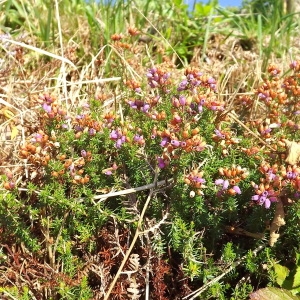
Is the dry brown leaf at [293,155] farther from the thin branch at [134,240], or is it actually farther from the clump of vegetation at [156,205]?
the thin branch at [134,240]

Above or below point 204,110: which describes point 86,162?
below

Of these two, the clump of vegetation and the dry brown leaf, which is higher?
the dry brown leaf

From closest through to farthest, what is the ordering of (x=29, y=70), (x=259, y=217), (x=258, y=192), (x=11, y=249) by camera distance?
(x=258, y=192), (x=259, y=217), (x=11, y=249), (x=29, y=70)

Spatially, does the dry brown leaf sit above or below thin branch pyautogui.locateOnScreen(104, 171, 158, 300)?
above

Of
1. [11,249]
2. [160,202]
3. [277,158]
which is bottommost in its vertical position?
[11,249]

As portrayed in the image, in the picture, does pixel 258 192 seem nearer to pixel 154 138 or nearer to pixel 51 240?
pixel 154 138

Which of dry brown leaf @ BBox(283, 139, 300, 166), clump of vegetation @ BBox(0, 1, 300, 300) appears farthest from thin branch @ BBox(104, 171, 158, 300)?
dry brown leaf @ BBox(283, 139, 300, 166)

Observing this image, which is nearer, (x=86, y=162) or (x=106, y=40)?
(x=86, y=162)

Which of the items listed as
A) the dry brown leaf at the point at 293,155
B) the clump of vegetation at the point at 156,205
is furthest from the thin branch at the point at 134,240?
the dry brown leaf at the point at 293,155

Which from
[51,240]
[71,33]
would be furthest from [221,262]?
[71,33]

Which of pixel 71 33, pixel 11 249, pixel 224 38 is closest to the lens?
pixel 11 249

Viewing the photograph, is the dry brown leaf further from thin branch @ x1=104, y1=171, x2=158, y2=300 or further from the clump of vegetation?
thin branch @ x1=104, y1=171, x2=158, y2=300
